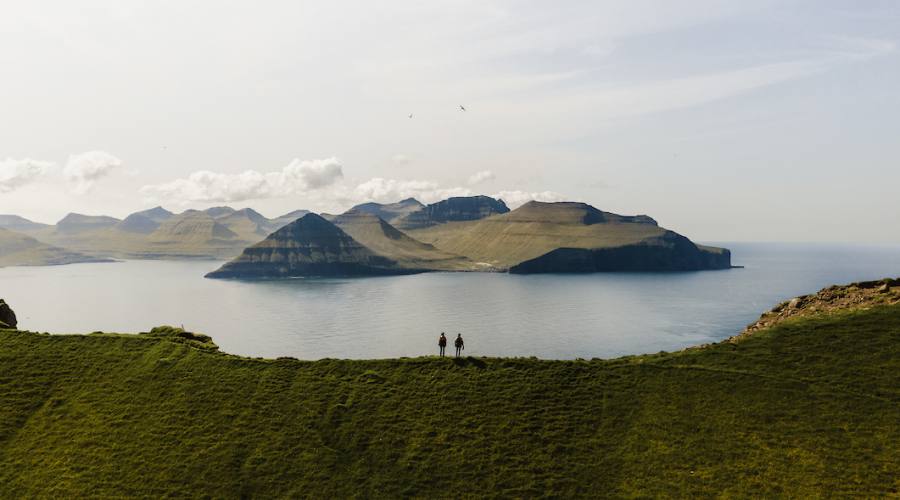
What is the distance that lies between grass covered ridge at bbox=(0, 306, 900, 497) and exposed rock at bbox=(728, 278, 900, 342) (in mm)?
4837

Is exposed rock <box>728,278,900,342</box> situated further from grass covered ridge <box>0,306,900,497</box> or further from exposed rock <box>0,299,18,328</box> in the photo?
exposed rock <box>0,299,18,328</box>

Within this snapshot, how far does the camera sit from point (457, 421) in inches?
1534

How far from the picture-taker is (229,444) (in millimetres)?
36719

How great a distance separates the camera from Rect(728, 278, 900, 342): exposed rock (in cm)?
5397

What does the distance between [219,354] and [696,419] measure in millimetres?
43900

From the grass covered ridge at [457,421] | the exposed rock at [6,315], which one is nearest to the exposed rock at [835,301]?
the grass covered ridge at [457,421]

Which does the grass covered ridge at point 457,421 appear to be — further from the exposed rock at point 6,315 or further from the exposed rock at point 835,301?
the exposed rock at point 6,315

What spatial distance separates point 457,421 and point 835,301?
48.1 meters

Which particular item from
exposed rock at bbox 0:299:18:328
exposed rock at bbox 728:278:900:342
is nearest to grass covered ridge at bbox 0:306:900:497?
exposed rock at bbox 728:278:900:342

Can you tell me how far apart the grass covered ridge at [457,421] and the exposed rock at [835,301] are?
15.9 feet

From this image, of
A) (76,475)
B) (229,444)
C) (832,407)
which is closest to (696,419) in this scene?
(832,407)

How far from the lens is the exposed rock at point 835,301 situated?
53969 mm

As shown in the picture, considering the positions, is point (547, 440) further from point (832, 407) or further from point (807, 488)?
point (832, 407)

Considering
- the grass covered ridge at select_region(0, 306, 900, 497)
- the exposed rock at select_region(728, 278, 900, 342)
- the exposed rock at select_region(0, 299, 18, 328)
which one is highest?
the exposed rock at select_region(728, 278, 900, 342)
